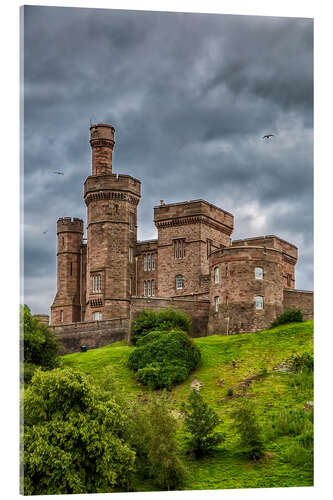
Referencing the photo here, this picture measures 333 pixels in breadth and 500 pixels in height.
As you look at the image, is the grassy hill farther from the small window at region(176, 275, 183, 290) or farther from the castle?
the small window at region(176, 275, 183, 290)

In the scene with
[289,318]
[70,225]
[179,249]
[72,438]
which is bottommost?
[72,438]

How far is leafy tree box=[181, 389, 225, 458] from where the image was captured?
988 inches

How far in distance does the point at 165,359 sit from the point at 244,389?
537 cm

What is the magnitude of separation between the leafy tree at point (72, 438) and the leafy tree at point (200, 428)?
291 centimetres

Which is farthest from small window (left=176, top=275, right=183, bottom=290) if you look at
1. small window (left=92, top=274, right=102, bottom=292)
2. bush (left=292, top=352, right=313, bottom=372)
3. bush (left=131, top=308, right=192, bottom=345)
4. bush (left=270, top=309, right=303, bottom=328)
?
bush (left=292, top=352, right=313, bottom=372)

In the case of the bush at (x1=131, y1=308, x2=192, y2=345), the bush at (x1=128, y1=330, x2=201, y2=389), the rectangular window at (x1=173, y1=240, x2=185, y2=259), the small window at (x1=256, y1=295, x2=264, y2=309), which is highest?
the rectangular window at (x1=173, y1=240, x2=185, y2=259)

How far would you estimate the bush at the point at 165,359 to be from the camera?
35594 millimetres

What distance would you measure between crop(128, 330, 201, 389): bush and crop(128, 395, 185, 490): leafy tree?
1049 cm

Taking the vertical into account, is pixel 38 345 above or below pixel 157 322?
below

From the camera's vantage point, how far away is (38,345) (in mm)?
35344

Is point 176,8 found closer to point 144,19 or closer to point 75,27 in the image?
point 144,19

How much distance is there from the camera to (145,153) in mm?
23281

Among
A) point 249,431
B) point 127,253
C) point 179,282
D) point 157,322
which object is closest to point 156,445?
point 249,431
